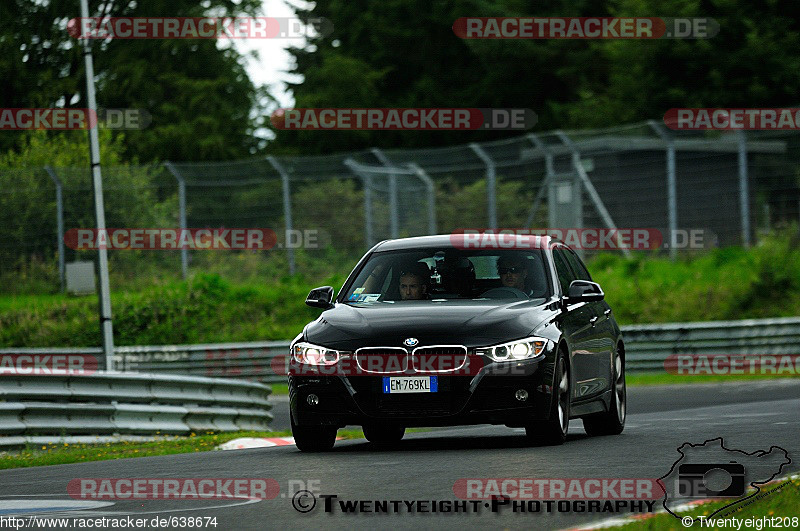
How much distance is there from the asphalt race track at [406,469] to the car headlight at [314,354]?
677mm

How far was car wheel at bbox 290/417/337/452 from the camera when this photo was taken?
11.9 m

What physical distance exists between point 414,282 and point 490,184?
19.0 m

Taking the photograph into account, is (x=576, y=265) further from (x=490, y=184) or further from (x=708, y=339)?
(x=490, y=184)

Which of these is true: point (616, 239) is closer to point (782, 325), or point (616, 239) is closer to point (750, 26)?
point (782, 325)

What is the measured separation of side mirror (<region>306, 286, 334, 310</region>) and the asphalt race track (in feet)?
3.68

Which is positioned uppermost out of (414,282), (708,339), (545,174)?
(545,174)

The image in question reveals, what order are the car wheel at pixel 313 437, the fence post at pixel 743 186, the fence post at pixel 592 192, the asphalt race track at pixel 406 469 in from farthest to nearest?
the fence post at pixel 592 192 → the fence post at pixel 743 186 → the car wheel at pixel 313 437 → the asphalt race track at pixel 406 469

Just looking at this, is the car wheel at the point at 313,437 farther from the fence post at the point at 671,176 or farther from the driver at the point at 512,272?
the fence post at the point at 671,176

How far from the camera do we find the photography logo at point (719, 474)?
322 inches

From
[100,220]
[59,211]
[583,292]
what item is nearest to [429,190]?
[59,211]

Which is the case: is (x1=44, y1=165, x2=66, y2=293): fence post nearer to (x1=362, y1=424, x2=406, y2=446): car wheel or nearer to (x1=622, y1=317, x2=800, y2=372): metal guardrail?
(x1=622, y1=317, x2=800, y2=372): metal guardrail

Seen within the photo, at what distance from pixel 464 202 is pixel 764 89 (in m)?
15.4

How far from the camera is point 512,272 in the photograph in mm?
12578

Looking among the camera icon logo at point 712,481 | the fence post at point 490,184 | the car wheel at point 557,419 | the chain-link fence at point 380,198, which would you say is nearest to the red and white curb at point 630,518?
the camera icon logo at point 712,481
